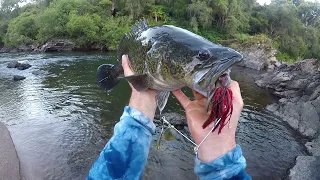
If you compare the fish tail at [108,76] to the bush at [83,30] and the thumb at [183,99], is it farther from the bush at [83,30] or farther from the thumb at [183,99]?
the bush at [83,30]

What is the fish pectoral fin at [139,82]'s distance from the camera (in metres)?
2.42

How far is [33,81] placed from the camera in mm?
17703

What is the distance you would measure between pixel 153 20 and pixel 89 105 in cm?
2786

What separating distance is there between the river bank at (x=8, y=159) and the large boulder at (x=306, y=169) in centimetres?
810

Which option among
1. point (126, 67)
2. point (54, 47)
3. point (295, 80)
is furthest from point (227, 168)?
point (54, 47)

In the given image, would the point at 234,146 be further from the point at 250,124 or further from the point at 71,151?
the point at 250,124

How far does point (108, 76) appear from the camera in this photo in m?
3.71

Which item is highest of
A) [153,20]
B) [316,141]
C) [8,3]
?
[8,3]

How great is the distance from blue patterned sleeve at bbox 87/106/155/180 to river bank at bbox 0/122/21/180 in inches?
252

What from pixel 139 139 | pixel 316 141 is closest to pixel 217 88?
pixel 139 139

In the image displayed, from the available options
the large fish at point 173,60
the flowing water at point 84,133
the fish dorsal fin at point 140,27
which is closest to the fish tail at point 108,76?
the large fish at point 173,60

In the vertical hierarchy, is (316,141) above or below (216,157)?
below

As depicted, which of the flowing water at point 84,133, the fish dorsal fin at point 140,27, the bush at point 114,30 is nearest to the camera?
the fish dorsal fin at point 140,27

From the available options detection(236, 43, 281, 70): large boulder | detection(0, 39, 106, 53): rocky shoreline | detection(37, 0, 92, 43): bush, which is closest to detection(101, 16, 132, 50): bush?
detection(0, 39, 106, 53): rocky shoreline
